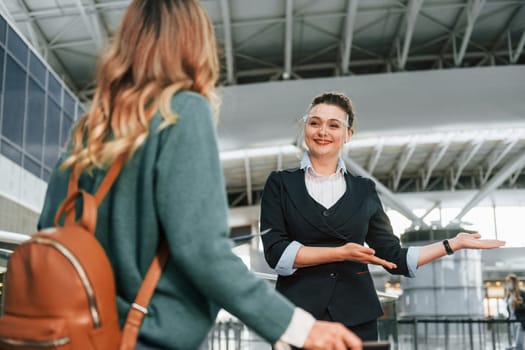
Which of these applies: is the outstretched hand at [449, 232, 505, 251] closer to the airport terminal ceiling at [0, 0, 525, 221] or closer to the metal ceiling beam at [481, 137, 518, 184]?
the airport terminal ceiling at [0, 0, 525, 221]

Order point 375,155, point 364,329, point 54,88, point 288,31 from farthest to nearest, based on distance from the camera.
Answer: point 375,155 < point 54,88 < point 288,31 < point 364,329

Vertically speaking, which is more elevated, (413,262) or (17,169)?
(17,169)

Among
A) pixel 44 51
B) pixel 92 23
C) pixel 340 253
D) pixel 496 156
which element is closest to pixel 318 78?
pixel 92 23

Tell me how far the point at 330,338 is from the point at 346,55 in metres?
19.7

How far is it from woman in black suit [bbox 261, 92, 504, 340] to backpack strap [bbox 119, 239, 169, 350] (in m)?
0.96

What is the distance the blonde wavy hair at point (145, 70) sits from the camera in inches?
50.4

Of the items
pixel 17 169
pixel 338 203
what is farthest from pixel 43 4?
pixel 338 203

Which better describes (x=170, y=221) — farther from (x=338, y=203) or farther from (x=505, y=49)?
(x=505, y=49)

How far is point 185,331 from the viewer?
1.22m

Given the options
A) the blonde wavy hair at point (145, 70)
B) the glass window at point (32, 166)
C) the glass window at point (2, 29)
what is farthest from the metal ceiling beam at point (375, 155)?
the blonde wavy hair at point (145, 70)

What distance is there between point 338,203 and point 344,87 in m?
18.0

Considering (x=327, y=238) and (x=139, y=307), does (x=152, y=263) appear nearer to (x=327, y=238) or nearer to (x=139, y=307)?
(x=139, y=307)

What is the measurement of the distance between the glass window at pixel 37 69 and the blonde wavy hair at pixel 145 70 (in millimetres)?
17222

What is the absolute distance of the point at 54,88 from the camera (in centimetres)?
1925
